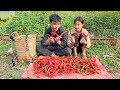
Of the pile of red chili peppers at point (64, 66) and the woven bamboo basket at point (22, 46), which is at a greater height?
the woven bamboo basket at point (22, 46)

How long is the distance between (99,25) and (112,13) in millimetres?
256

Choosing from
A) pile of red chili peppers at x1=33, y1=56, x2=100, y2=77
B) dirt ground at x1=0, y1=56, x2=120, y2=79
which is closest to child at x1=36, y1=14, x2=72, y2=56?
pile of red chili peppers at x1=33, y1=56, x2=100, y2=77

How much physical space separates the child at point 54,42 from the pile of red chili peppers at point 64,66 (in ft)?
1.00

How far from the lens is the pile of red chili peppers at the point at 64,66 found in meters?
4.19

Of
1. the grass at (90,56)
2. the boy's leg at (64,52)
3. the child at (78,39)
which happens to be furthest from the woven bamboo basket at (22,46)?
the child at (78,39)

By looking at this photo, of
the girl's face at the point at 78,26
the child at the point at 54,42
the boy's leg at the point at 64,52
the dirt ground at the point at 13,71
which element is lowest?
the dirt ground at the point at 13,71

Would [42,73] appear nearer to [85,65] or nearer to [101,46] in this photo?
[85,65]

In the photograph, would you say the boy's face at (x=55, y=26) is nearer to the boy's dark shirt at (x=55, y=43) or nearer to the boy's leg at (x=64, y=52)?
the boy's dark shirt at (x=55, y=43)

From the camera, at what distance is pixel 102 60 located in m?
4.67

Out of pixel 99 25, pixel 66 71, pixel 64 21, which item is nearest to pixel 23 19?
pixel 64 21

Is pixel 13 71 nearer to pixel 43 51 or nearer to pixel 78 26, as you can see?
pixel 43 51

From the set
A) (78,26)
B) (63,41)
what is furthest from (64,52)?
(78,26)

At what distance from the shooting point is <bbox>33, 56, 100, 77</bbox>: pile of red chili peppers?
419 cm

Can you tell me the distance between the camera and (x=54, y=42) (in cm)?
472
